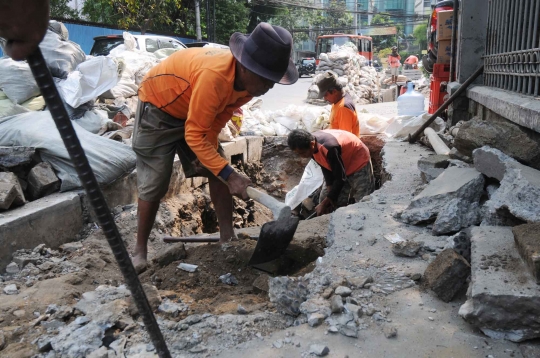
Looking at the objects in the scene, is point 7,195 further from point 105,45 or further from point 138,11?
point 138,11

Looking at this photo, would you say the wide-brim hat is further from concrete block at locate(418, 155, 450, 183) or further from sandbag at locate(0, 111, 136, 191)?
sandbag at locate(0, 111, 136, 191)

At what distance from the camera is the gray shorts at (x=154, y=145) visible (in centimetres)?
314

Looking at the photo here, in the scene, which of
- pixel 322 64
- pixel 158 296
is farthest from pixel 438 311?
pixel 322 64

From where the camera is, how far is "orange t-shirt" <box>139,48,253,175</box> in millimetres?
2701

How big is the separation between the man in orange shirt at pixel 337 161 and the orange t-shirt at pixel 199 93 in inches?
54.1

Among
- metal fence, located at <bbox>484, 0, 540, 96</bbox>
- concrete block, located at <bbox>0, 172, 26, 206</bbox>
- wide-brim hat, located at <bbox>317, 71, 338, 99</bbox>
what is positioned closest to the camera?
concrete block, located at <bbox>0, 172, 26, 206</bbox>

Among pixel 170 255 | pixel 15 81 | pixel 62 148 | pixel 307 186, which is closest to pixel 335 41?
pixel 307 186

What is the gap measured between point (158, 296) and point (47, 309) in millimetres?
530

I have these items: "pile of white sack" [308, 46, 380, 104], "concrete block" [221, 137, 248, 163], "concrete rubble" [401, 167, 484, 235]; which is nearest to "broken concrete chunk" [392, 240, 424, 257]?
"concrete rubble" [401, 167, 484, 235]

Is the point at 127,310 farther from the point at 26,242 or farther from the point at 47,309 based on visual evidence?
the point at 26,242

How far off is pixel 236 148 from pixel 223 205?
316 centimetres

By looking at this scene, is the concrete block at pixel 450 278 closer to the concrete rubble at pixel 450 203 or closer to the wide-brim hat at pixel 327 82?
the concrete rubble at pixel 450 203

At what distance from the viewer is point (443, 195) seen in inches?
118

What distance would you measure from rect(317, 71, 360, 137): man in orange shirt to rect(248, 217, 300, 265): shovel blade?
277 centimetres
